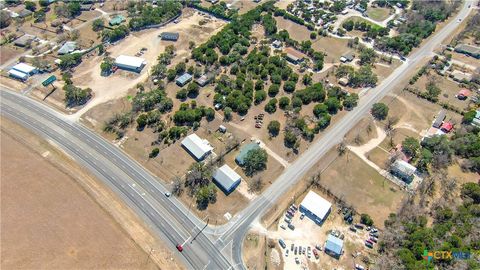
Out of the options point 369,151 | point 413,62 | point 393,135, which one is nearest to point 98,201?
point 369,151

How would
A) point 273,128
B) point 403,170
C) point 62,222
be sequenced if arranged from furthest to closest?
1. point 273,128
2. point 403,170
3. point 62,222

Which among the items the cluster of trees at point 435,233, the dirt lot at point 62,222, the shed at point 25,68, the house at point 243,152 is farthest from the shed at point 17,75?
the cluster of trees at point 435,233

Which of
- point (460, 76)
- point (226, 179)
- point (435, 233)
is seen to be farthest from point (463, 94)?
point (226, 179)

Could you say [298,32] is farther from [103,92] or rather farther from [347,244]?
[347,244]

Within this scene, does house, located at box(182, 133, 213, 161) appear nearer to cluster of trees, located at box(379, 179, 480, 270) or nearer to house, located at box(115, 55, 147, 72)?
house, located at box(115, 55, 147, 72)

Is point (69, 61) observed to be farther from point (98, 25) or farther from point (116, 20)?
point (116, 20)

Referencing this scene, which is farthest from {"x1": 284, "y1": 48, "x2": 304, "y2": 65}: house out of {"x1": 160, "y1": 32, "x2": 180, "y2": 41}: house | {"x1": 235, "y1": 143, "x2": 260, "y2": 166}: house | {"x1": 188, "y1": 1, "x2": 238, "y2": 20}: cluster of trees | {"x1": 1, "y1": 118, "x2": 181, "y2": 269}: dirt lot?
{"x1": 1, "y1": 118, "x2": 181, "y2": 269}: dirt lot
